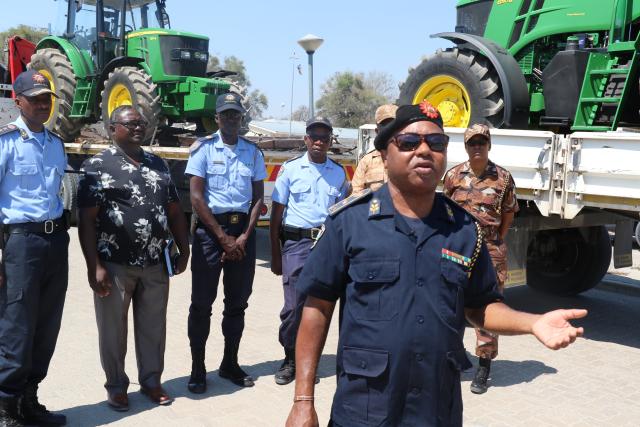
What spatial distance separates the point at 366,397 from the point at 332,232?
51 centimetres

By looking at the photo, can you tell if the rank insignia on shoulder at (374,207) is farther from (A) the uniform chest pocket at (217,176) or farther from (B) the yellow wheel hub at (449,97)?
(B) the yellow wheel hub at (449,97)

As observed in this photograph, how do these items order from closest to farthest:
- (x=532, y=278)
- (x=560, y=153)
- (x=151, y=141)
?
(x=560, y=153) < (x=532, y=278) < (x=151, y=141)

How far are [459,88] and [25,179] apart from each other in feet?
16.5

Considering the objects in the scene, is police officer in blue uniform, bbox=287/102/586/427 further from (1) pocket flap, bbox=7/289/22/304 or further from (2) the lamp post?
(2) the lamp post

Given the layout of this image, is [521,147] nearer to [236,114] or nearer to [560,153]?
[560,153]

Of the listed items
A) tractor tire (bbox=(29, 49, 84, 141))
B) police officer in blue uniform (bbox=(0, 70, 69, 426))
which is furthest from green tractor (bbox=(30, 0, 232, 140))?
police officer in blue uniform (bbox=(0, 70, 69, 426))

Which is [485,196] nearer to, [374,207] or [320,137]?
[320,137]

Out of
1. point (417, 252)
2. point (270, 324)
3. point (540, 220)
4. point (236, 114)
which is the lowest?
point (270, 324)

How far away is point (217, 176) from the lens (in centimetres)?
465

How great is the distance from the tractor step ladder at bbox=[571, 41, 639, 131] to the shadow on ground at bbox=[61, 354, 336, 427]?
3481 millimetres

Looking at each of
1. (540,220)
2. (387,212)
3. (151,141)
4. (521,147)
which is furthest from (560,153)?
(151,141)

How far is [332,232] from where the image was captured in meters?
2.27

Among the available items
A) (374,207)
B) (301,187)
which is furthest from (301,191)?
(374,207)

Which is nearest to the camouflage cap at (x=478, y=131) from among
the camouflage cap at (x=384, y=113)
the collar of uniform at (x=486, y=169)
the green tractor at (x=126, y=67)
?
the collar of uniform at (x=486, y=169)
